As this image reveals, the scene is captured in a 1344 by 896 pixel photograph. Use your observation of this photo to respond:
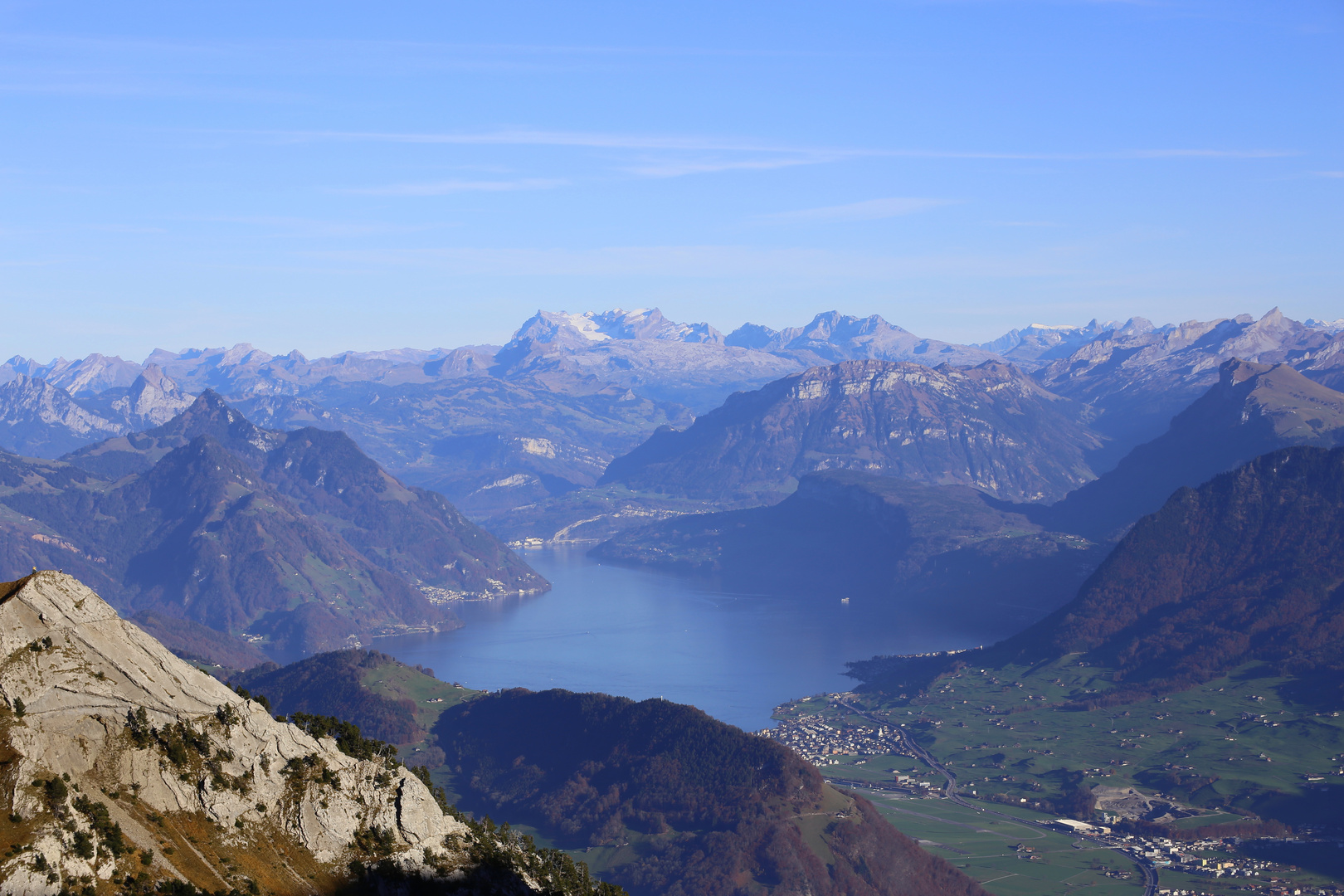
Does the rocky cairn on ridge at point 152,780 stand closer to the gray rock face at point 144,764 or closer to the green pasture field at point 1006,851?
the gray rock face at point 144,764

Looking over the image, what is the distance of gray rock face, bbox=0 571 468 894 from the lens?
134 feet

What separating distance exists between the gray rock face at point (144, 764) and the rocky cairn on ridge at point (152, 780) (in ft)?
0.14

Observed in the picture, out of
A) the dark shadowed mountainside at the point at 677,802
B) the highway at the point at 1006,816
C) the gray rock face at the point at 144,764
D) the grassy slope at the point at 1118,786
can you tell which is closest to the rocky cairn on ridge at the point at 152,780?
the gray rock face at the point at 144,764

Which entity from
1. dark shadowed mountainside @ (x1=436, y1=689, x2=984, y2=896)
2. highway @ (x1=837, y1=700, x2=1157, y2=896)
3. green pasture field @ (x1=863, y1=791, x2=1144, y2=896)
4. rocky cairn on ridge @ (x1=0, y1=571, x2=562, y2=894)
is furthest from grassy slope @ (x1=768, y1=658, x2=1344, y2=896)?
rocky cairn on ridge @ (x1=0, y1=571, x2=562, y2=894)

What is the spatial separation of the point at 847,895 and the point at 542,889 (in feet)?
308

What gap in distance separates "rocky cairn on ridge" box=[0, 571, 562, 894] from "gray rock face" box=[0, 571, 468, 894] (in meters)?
0.04

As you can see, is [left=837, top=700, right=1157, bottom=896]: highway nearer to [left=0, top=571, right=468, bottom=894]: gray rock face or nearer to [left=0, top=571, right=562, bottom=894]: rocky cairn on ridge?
[left=0, top=571, right=562, bottom=894]: rocky cairn on ridge

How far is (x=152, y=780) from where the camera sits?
143ft

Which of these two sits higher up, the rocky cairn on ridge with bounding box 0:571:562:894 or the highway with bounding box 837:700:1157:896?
the rocky cairn on ridge with bounding box 0:571:562:894

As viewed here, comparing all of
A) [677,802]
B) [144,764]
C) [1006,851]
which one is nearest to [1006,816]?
[1006,851]

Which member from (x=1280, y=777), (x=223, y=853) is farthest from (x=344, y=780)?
(x=1280, y=777)

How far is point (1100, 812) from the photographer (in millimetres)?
170500

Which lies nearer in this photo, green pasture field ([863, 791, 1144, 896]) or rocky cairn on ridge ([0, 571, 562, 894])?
rocky cairn on ridge ([0, 571, 562, 894])

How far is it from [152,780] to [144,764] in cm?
59
